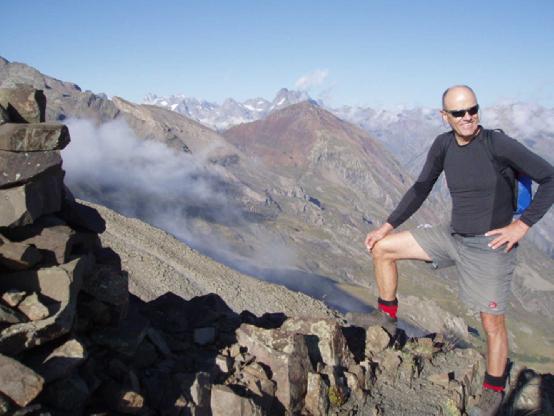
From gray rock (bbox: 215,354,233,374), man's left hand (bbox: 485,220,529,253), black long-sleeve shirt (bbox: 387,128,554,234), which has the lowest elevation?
gray rock (bbox: 215,354,233,374)

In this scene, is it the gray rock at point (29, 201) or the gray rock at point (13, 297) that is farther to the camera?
the gray rock at point (29, 201)

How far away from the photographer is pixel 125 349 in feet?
29.0

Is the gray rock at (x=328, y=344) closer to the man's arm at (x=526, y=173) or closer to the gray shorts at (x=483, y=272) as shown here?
the gray shorts at (x=483, y=272)

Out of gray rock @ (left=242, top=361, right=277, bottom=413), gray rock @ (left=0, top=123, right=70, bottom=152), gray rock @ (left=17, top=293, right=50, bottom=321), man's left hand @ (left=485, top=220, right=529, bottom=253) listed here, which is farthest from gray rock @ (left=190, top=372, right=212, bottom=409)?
man's left hand @ (left=485, top=220, right=529, bottom=253)

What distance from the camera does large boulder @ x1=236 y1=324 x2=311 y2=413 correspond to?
9078 mm

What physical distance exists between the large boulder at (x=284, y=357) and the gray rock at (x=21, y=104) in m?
5.75

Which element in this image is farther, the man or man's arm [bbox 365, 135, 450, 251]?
man's arm [bbox 365, 135, 450, 251]

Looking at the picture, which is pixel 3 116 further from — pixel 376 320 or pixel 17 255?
pixel 376 320

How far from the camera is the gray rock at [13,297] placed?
7.43 meters

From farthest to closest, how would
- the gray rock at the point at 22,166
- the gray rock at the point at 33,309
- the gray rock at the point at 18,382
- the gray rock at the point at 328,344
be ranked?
the gray rock at the point at 328,344 < the gray rock at the point at 22,166 < the gray rock at the point at 33,309 < the gray rock at the point at 18,382

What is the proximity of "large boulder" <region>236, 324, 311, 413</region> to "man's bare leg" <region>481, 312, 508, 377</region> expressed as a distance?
10.8 feet

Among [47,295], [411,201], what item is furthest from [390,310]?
[47,295]

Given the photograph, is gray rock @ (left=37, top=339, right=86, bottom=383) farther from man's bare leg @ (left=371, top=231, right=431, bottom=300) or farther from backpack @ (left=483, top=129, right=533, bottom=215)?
backpack @ (left=483, top=129, right=533, bottom=215)

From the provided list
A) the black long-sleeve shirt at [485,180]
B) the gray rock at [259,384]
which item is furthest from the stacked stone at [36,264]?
the black long-sleeve shirt at [485,180]
